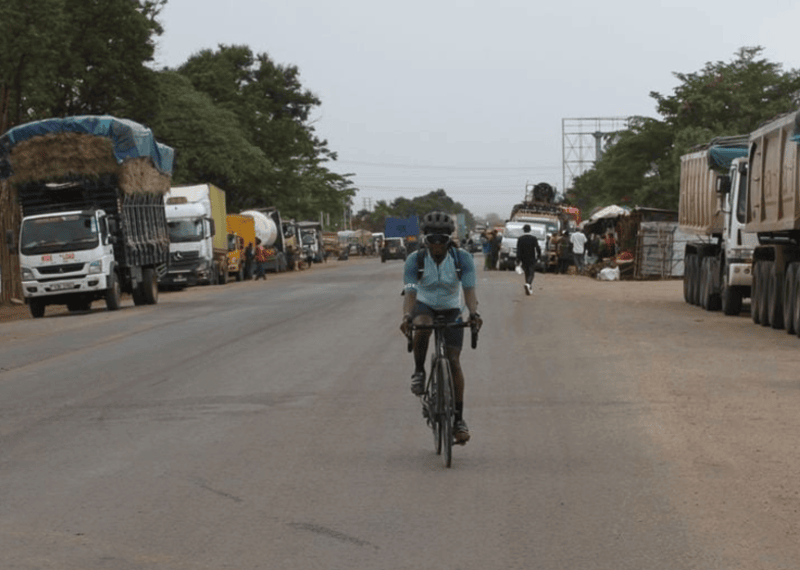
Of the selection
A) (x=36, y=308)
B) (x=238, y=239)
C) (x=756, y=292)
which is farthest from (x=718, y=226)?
(x=238, y=239)

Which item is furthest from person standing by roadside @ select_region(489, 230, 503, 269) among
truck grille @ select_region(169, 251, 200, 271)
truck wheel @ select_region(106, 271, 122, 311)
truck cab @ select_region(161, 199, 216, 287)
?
truck wheel @ select_region(106, 271, 122, 311)

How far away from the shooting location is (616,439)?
1099cm

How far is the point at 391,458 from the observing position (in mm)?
10203

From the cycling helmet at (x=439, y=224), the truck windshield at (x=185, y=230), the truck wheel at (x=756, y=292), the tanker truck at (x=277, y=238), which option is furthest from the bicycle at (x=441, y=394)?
the tanker truck at (x=277, y=238)

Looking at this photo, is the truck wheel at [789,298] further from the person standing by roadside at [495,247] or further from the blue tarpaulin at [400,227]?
the blue tarpaulin at [400,227]

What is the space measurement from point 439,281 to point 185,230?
41.4 m

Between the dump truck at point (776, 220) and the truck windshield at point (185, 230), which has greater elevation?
the dump truck at point (776, 220)

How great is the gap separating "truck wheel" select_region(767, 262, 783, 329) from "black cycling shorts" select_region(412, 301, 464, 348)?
1376 cm

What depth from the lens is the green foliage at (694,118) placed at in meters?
64.3

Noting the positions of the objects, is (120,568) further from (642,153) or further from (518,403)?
(642,153)

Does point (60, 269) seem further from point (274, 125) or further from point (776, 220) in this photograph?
point (274, 125)

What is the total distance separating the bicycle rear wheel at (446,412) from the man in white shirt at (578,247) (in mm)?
43941

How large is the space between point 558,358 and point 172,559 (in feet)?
37.7

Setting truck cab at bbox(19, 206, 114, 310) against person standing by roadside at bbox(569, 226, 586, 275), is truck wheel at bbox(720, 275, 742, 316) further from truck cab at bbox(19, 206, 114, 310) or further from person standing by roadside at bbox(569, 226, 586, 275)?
person standing by roadside at bbox(569, 226, 586, 275)
